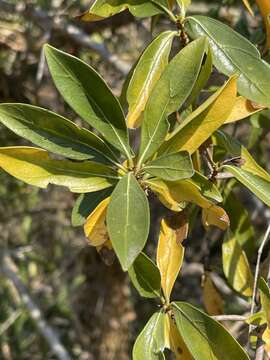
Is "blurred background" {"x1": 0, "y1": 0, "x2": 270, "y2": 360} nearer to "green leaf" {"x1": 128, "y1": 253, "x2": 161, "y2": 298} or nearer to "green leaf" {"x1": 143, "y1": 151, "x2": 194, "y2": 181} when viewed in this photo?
"green leaf" {"x1": 128, "y1": 253, "x2": 161, "y2": 298}

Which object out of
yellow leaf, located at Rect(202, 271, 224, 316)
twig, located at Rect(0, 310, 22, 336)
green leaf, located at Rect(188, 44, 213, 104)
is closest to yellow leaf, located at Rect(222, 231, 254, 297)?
yellow leaf, located at Rect(202, 271, 224, 316)

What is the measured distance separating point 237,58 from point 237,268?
1.12 feet

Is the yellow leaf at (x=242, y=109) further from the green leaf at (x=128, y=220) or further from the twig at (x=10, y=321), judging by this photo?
the twig at (x=10, y=321)

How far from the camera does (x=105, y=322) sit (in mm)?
2334

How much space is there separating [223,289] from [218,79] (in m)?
1.10

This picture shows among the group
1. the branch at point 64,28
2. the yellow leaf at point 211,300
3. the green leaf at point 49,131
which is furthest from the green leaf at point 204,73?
the branch at point 64,28

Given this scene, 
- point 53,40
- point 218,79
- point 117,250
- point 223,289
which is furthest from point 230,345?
point 223,289

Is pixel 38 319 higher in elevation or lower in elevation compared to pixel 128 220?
lower

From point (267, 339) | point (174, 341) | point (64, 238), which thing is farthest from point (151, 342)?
point (64, 238)

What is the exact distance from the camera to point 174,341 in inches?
33.4

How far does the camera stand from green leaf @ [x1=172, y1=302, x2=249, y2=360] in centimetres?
80

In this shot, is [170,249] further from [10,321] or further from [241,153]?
[10,321]

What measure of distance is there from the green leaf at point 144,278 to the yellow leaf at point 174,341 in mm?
34

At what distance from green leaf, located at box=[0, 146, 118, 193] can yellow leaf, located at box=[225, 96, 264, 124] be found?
6.5 inches
